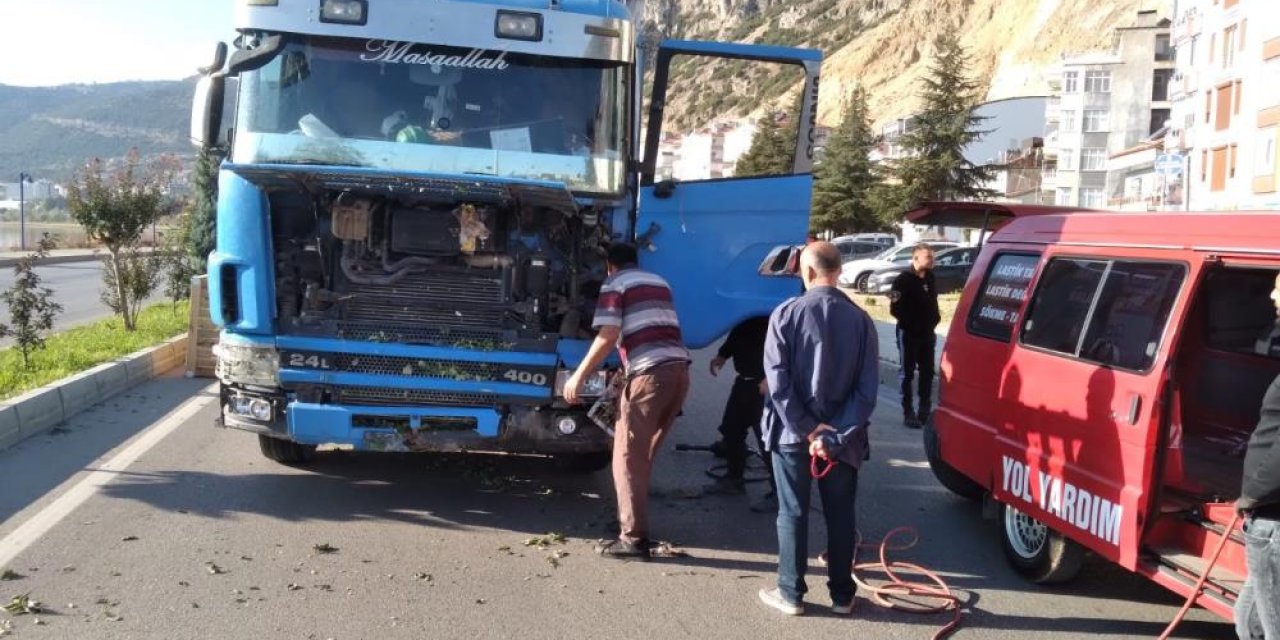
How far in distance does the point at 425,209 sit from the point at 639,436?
1.76 m

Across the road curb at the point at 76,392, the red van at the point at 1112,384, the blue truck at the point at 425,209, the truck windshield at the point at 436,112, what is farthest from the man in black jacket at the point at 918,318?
the road curb at the point at 76,392

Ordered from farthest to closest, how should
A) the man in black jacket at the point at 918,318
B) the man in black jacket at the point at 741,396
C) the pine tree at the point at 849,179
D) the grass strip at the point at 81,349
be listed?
the pine tree at the point at 849,179
the man in black jacket at the point at 918,318
the grass strip at the point at 81,349
the man in black jacket at the point at 741,396

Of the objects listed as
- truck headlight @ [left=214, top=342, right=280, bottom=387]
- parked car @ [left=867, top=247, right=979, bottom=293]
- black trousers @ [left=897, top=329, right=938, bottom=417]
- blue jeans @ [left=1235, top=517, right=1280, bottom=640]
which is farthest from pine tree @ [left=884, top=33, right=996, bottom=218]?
blue jeans @ [left=1235, top=517, right=1280, bottom=640]

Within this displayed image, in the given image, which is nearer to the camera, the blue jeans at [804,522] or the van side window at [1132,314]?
the van side window at [1132,314]

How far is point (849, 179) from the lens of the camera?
5841 centimetres

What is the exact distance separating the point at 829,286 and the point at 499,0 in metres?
2.94

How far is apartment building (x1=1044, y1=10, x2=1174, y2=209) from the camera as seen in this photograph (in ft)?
220

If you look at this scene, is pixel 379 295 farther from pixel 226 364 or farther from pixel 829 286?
pixel 829 286

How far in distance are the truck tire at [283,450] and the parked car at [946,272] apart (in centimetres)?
2733

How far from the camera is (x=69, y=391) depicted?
9445mm

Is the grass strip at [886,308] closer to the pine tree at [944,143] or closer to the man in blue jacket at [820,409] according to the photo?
the man in blue jacket at [820,409]

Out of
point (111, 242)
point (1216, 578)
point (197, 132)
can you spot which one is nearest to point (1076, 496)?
point (1216, 578)

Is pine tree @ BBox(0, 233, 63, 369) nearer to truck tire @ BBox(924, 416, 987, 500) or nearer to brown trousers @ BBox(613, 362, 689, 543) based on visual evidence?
brown trousers @ BBox(613, 362, 689, 543)

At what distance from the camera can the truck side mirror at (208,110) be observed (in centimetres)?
662
